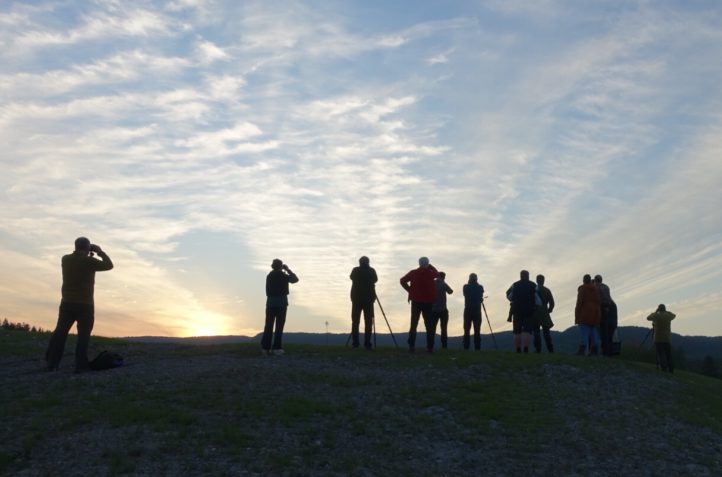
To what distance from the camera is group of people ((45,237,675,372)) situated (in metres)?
18.5

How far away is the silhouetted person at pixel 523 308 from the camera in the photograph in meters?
25.0

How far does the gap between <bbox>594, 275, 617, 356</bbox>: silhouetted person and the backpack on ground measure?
1503 centimetres

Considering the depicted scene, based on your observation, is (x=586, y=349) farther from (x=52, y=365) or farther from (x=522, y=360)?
(x=52, y=365)

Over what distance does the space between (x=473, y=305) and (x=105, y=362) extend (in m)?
12.6

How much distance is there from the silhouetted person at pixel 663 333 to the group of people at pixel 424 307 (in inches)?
1.2

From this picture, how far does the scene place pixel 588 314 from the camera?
80.7 feet

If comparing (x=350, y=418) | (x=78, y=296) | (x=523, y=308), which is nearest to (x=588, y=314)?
(x=523, y=308)

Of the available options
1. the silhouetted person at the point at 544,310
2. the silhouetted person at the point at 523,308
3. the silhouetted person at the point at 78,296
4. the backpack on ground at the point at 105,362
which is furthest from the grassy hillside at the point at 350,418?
the silhouetted person at the point at 544,310

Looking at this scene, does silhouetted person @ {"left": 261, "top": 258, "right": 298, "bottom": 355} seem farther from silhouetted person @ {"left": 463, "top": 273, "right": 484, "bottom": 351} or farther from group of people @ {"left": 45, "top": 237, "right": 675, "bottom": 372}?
silhouetted person @ {"left": 463, "top": 273, "right": 484, "bottom": 351}

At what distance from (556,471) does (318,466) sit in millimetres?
3933

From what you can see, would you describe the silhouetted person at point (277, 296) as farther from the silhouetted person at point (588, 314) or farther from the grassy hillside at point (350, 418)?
the silhouetted person at point (588, 314)

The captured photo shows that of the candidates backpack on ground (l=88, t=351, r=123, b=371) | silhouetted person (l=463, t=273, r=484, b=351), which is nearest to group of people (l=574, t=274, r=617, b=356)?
silhouetted person (l=463, t=273, r=484, b=351)

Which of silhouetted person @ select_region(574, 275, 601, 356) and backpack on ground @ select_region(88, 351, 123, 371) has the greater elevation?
silhouetted person @ select_region(574, 275, 601, 356)

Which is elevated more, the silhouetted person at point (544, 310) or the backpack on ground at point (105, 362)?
the silhouetted person at point (544, 310)
